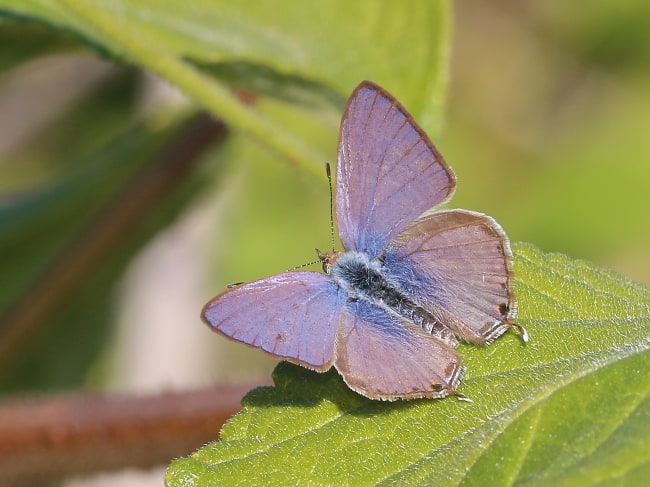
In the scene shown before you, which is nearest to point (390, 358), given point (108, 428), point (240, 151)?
point (108, 428)

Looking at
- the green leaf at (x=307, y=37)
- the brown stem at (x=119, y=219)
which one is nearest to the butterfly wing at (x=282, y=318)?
the green leaf at (x=307, y=37)

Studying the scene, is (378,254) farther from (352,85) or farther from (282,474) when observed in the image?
(282,474)

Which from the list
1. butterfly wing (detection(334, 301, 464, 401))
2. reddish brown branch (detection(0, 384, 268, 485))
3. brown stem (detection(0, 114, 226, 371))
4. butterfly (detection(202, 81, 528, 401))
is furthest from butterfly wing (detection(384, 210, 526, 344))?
brown stem (detection(0, 114, 226, 371))

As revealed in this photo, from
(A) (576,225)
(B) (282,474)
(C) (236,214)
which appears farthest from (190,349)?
(B) (282,474)

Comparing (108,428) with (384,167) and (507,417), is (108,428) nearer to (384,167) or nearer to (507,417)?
(384,167)

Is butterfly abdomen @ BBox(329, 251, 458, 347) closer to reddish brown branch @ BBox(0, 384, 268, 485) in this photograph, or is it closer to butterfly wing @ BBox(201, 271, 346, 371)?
butterfly wing @ BBox(201, 271, 346, 371)
